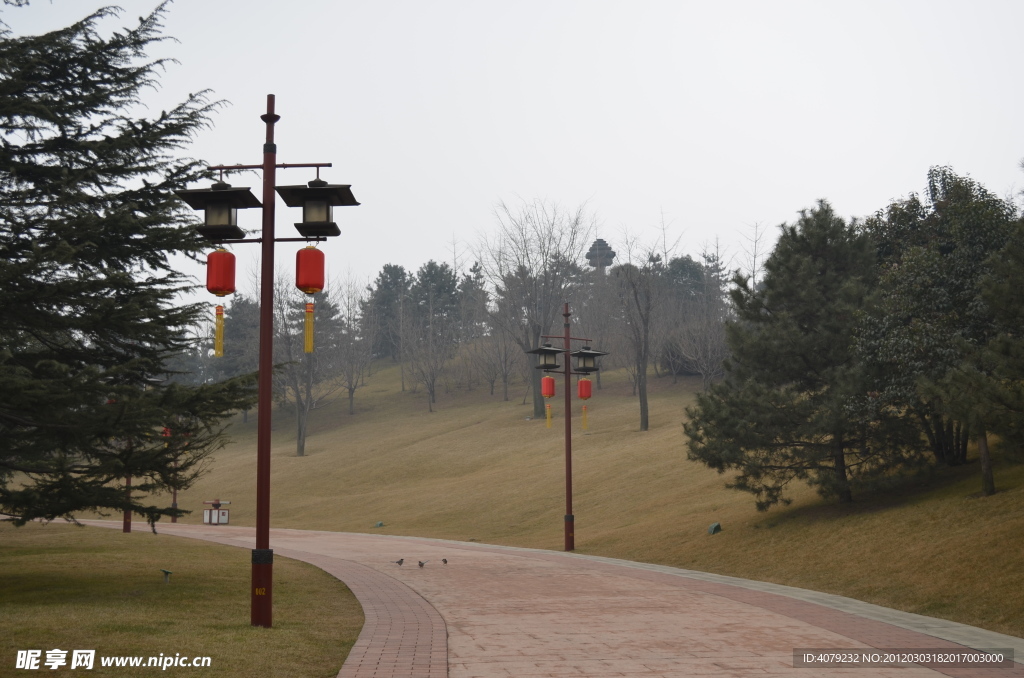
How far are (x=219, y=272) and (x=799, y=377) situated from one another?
15.8 meters

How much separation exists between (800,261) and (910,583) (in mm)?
9804

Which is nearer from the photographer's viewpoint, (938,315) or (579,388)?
(938,315)

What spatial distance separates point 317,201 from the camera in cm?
1059

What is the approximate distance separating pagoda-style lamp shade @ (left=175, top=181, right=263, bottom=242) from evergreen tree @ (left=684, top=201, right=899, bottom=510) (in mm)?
14436

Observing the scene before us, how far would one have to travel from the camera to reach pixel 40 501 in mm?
12352

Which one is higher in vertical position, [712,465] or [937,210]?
[937,210]

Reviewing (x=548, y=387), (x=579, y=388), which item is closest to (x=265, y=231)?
(x=579, y=388)

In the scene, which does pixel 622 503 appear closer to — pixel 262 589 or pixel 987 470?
pixel 987 470

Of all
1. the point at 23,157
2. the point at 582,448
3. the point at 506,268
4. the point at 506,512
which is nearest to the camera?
the point at 23,157

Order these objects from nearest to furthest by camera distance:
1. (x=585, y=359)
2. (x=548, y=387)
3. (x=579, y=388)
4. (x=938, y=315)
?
1. (x=938, y=315)
2. (x=585, y=359)
3. (x=579, y=388)
4. (x=548, y=387)

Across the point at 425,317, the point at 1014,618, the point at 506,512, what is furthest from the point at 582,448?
the point at 425,317

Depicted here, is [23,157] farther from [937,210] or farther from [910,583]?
[937,210]

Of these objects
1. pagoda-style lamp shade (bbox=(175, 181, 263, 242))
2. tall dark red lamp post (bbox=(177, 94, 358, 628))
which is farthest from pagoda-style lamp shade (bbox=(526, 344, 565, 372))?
pagoda-style lamp shade (bbox=(175, 181, 263, 242))

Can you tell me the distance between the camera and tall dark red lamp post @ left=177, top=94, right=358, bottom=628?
10398 millimetres
